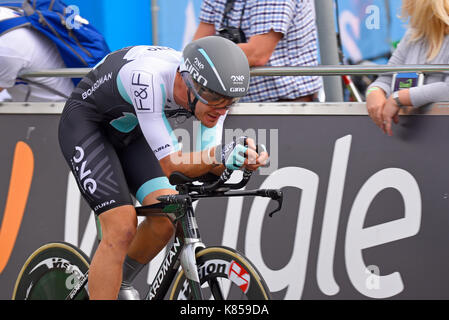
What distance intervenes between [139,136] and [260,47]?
1130 millimetres

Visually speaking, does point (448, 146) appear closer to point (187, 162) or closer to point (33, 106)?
point (187, 162)

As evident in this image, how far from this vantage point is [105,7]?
295 inches

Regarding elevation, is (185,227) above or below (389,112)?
below

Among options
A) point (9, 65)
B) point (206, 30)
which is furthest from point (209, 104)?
point (9, 65)

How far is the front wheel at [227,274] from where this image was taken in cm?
376

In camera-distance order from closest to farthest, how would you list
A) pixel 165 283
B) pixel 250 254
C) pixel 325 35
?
pixel 165 283
pixel 250 254
pixel 325 35

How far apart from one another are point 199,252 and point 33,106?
7.72ft

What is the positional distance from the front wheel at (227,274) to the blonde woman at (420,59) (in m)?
1.69

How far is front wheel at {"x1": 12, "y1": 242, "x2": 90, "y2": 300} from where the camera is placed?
4691mm

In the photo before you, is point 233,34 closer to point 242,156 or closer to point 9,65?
point 9,65

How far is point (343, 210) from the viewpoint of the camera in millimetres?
5211
